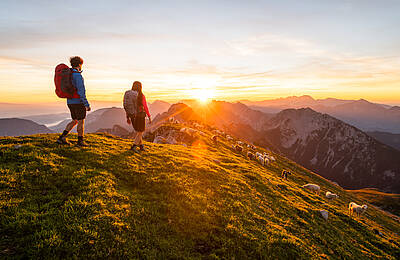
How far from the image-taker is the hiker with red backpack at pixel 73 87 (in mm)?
11156

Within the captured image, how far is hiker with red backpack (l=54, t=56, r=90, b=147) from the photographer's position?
1116cm

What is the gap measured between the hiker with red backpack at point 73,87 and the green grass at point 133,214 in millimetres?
2901

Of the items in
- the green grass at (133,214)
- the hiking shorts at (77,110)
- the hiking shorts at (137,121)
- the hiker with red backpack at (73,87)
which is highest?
the hiker with red backpack at (73,87)

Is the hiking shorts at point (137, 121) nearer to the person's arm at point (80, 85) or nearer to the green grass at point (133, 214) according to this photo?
the green grass at point (133, 214)

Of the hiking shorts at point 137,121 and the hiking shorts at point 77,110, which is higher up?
the hiking shorts at point 77,110

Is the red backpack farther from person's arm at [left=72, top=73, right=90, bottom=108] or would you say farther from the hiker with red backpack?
person's arm at [left=72, top=73, right=90, bottom=108]

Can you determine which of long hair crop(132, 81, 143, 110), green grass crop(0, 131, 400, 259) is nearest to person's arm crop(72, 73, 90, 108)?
long hair crop(132, 81, 143, 110)

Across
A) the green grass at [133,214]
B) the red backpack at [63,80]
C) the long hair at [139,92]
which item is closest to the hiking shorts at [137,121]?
the long hair at [139,92]

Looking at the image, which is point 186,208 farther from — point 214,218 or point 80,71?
point 80,71

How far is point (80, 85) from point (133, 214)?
956 centimetres

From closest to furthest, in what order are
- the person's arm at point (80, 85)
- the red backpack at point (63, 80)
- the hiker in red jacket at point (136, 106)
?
the red backpack at point (63, 80) → the person's arm at point (80, 85) → the hiker in red jacket at point (136, 106)

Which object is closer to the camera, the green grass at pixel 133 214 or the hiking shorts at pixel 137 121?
the green grass at pixel 133 214

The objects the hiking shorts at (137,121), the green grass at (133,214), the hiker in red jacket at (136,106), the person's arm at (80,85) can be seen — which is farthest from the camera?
the hiking shorts at (137,121)

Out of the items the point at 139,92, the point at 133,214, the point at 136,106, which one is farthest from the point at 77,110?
the point at 133,214
